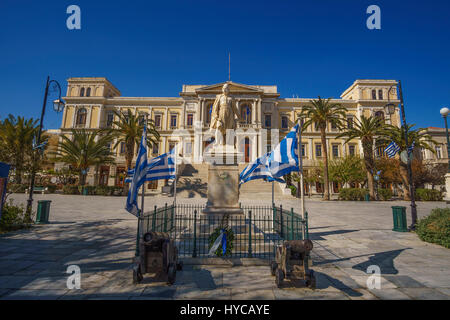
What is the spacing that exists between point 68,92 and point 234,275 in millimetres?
51366

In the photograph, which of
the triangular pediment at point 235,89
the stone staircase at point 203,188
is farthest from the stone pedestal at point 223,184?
the triangular pediment at point 235,89

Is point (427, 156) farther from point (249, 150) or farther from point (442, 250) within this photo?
point (442, 250)

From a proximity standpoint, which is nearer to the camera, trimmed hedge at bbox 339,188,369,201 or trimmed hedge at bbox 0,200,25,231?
trimmed hedge at bbox 0,200,25,231

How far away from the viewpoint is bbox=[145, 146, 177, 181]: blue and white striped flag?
6297mm

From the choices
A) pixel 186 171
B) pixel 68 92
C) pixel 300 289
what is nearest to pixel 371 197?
pixel 186 171

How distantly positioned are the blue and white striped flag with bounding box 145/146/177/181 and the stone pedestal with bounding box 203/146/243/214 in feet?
4.84

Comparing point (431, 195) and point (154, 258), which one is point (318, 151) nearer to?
point (431, 195)

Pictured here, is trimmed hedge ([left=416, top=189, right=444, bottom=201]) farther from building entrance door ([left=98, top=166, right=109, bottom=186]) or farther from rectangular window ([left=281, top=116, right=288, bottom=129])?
building entrance door ([left=98, top=166, right=109, bottom=186])

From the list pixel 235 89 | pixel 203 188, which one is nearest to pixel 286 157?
pixel 203 188

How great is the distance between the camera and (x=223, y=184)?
26.2 feet

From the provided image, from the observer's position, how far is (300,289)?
4137 millimetres

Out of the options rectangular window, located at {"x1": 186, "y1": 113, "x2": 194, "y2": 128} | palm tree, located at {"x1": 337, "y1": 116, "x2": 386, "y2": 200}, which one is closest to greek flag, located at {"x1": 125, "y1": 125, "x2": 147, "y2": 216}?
palm tree, located at {"x1": 337, "y1": 116, "x2": 386, "y2": 200}

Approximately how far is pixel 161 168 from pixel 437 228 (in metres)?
9.44

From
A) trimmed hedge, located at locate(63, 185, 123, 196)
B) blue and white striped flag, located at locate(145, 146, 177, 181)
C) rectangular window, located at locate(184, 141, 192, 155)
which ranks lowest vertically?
trimmed hedge, located at locate(63, 185, 123, 196)
